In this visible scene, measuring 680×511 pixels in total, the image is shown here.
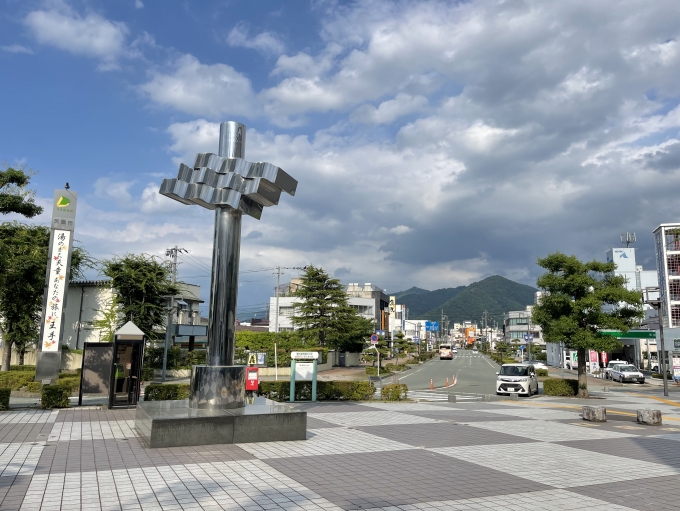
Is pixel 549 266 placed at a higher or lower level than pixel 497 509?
higher

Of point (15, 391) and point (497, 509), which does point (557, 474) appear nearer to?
point (497, 509)

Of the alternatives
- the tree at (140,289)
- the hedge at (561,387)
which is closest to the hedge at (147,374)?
the tree at (140,289)

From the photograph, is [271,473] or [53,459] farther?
[53,459]

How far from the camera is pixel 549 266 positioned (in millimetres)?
25891

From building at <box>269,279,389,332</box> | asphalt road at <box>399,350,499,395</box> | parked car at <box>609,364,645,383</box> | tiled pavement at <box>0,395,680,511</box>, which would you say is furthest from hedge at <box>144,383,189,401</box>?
building at <box>269,279,389,332</box>

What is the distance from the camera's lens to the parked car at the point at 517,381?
26.8m

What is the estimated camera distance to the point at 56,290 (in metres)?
19.5

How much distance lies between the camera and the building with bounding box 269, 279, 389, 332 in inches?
3356

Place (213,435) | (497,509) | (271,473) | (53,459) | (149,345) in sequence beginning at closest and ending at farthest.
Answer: (497,509), (271,473), (53,459), (213,435), (149,345)

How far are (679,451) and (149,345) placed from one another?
31.9 metres

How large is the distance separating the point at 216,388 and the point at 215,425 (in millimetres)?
1245

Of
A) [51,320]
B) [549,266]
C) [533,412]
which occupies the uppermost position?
[549,266]

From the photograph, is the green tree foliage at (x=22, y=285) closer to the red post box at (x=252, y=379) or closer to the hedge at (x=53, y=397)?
the hedge at (x=53, y=397)

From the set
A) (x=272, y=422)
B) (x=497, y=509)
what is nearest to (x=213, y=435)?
(x=272, y=422)
